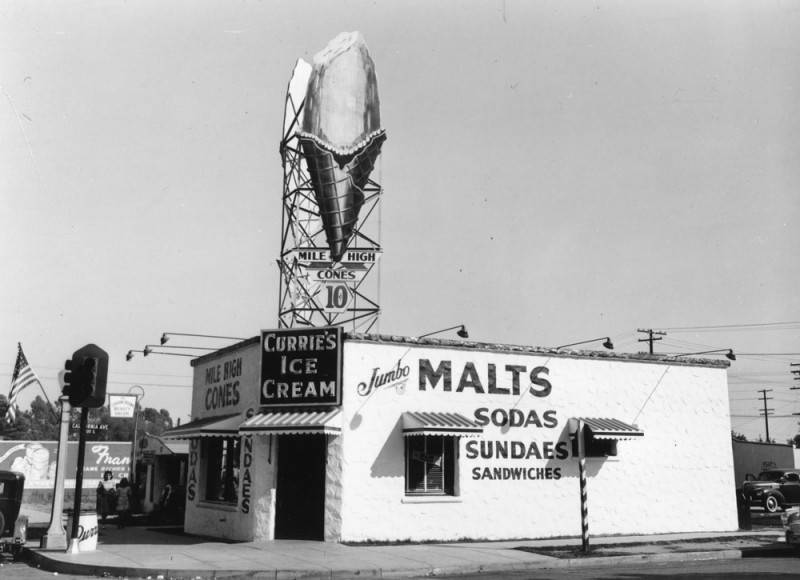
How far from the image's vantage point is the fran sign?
1748 cm

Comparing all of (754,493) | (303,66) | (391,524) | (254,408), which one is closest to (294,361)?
(254,408)

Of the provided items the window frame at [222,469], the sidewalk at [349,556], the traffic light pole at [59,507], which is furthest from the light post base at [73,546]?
the window frame at [222,469]

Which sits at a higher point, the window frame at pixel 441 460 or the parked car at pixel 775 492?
the window frame at pixel 441 460

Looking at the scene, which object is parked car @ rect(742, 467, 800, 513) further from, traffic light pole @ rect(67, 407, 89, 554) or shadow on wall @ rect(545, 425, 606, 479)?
traffic light pole @ rect(67, 407, 89, 554)

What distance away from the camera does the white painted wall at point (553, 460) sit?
687 inches

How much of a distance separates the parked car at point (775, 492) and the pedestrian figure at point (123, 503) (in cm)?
2402

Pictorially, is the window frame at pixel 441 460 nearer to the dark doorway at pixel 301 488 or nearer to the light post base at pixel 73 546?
the dark doorway at pixel 301 488

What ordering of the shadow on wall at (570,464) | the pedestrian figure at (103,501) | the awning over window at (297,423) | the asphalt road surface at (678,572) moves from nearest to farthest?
the asphalt road surface at (678,572) → the awning over window at (297,423) → the shadow on wall at (570,464) → the pedestrian figure at (103,501)

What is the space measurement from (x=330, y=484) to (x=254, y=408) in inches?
107

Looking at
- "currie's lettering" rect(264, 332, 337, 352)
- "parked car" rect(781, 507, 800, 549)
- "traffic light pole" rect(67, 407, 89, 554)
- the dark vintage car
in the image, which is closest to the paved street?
"parked car" rect(781, 507, 800, 549)

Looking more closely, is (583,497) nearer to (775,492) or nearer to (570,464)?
(570,464)

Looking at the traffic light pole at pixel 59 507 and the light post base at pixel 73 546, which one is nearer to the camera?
the light post base at pixel 73 546

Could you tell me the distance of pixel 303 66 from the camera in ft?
88.2

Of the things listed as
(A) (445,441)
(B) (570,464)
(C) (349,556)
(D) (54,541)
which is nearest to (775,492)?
(B) (570,464)
